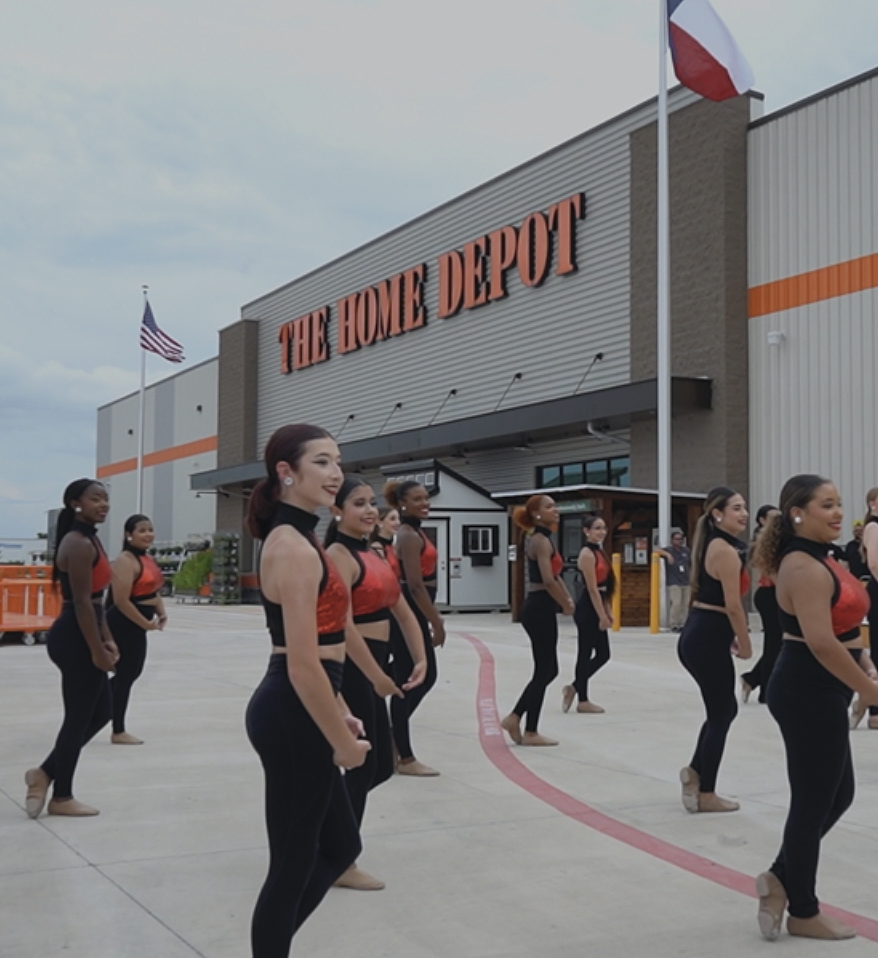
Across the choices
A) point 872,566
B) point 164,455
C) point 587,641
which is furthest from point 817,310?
point 164,455

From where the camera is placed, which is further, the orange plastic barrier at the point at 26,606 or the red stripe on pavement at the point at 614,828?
the orange plastic barrier at the point at 26,606

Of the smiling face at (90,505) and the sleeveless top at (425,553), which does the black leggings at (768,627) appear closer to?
the sleeveless top at (425,553)

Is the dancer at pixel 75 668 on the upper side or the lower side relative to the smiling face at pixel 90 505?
lower

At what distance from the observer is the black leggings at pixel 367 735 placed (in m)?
4.96

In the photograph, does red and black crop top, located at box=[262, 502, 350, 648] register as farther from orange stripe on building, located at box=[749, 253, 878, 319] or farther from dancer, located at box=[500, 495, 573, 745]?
orange stripe on building, located at box=[749, 253, 878, 319]

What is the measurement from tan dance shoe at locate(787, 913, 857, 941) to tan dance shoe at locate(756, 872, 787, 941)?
66 millimetres

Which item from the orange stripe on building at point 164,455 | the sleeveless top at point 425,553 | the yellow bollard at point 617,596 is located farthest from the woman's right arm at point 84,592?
the orange stripe on building at point 164,455

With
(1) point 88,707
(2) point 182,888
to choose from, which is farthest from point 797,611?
(1) point 88,707

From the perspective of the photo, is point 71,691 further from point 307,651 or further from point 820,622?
point 820,622

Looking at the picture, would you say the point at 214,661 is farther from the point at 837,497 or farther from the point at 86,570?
the point at 837,497

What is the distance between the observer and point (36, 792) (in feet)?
20.5

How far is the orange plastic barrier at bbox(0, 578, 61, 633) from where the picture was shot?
765 inches

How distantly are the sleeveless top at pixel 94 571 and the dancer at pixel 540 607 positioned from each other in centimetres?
298

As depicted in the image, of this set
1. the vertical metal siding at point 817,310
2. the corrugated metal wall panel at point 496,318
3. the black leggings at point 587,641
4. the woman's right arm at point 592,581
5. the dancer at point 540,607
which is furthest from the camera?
the corrugated metal wall panel at point 496,318
